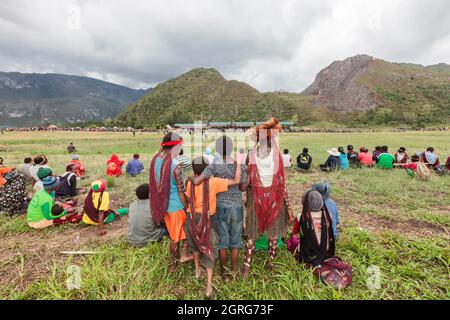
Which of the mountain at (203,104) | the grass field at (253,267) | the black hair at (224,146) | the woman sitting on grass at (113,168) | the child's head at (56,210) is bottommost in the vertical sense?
the grass field at (253,267)

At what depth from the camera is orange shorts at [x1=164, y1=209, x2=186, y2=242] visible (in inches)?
Result: 124

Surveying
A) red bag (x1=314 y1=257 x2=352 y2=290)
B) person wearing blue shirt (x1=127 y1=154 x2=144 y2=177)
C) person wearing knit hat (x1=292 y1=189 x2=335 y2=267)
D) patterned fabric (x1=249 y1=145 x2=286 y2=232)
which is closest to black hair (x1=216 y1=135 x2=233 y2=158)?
patterned fabric (x1=249 y1=145 x2=286 y2=232)

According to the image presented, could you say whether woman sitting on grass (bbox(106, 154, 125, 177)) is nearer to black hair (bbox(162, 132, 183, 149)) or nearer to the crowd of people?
black hair (bbox(162, 132, 183, 149))

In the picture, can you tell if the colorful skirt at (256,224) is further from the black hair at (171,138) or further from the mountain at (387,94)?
the mountain at (387,94)

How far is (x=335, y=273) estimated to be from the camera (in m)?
2.86

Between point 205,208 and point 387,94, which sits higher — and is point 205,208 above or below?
below

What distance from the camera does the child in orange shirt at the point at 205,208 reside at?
2859mm

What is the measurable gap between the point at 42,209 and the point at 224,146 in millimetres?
4477

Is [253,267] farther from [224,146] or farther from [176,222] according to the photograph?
[224,146]

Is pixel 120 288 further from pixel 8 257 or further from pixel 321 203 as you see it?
pixel 321 203

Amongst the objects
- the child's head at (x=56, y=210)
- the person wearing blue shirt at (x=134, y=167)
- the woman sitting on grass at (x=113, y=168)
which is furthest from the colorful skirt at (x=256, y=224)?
the woman sitting on grass at (x=113, y=168)

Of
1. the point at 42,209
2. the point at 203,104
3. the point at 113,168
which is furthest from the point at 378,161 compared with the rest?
the point at 203,104

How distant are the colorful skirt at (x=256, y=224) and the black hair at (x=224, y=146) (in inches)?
28.1
